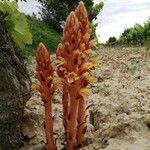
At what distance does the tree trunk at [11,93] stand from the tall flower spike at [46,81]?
0.45 meters

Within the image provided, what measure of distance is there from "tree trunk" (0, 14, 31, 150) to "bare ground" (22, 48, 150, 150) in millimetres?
337

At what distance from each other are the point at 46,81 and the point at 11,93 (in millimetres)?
574

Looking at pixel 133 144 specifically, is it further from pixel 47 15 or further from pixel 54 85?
pixel 47 15

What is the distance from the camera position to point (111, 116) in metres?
6.99

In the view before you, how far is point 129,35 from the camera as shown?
98.5ft

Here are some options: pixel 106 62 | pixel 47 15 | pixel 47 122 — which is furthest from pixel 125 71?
pixel 47 15

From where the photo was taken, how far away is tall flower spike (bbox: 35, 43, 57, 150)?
5.57 metres

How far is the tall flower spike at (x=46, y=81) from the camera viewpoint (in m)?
5.57

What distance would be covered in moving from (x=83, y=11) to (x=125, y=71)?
17.7 feet

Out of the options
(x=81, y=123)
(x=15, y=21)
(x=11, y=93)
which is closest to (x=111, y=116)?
(x=81, y=123)

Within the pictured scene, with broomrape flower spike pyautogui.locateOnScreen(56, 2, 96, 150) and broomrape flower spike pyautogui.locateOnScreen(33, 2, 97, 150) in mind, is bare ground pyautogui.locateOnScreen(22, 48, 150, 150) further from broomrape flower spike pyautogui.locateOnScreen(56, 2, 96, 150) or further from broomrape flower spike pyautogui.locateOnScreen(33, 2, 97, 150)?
broomrape flower spike pyautogui.locateOnScreen(56, 2, 96, 150)

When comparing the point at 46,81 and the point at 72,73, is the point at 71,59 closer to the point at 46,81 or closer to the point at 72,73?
the point at 72,73

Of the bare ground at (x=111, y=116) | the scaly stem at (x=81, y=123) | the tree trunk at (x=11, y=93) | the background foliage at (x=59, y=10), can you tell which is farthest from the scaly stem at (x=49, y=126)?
the background foliage at (x=59, y=10)

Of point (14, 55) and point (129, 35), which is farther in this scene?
point (129, 35)
